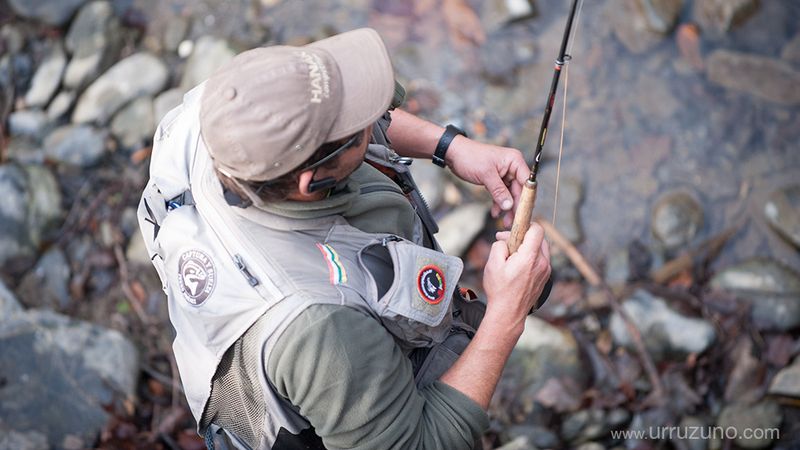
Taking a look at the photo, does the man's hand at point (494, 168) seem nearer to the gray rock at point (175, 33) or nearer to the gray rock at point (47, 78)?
the gray rock at point (175, 33)

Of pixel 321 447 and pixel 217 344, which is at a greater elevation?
pixel 217 344

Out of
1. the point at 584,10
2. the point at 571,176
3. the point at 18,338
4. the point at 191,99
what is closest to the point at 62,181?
the point at 18,338

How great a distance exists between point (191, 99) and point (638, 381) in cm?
299

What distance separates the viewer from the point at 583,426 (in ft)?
13.0

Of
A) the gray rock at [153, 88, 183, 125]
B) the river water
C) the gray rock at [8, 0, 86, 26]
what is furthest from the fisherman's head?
the gray rock at [8, 0, 86, 26]

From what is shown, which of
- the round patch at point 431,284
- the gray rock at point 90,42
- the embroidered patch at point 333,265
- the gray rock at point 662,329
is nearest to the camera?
the embroidered patch at point 333,265

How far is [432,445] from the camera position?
1.91 m

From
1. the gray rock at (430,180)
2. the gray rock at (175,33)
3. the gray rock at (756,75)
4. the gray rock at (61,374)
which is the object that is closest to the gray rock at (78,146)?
the gray rock at (175,33)

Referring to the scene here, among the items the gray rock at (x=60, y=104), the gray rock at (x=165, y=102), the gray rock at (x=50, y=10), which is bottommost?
the gray rock at (x=60, y=104)

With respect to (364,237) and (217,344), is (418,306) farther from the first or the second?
(217,344)

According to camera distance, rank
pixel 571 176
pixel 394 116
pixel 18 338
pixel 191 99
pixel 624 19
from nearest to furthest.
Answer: pixel 191 99 < pixel 394 116 < pixel 18 338 < pixel 571 176 < pixel 624 19

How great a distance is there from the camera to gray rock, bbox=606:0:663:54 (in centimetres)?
529

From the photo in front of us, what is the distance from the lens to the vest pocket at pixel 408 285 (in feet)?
6.22

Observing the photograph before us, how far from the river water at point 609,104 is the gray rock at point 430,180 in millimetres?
477
